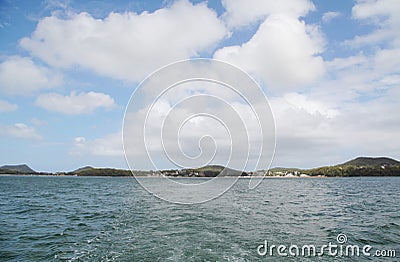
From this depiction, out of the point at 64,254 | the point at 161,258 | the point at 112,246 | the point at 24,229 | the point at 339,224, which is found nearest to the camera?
the point at 161,258

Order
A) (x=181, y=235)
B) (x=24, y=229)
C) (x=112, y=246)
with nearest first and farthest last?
(x=112, y=246) < (x=181, y=235) < (x=24, y=229)

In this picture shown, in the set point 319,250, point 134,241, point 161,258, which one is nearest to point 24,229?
point 134,241

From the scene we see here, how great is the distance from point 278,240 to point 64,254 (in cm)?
1164

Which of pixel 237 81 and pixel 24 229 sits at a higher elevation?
pixel 237 81

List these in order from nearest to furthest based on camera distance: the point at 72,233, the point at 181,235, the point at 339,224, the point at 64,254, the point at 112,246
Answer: the point at 64,254 → the point at 112,246 → the point at 181,235 → the point at 72,233 → the point at 339,224

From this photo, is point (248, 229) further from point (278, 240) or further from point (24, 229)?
point (24, 229)

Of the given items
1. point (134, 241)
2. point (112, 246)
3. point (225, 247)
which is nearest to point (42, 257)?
point (112, 246)

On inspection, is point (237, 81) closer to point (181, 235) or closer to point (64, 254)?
point (181, 235)

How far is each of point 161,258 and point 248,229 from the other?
8096 millimetres

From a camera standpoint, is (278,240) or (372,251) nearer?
(372,251)

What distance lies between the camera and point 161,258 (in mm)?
13344

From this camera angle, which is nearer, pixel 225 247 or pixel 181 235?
pixel 225 247

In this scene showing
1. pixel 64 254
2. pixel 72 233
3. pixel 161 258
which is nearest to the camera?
pixel 161 258

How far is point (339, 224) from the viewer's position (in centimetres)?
2230
